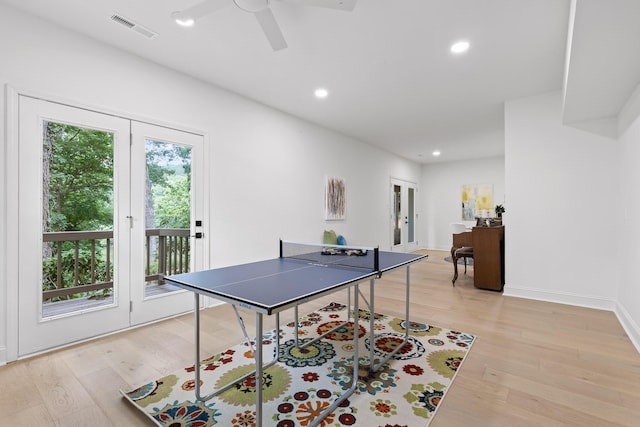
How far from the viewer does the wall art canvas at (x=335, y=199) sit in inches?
215

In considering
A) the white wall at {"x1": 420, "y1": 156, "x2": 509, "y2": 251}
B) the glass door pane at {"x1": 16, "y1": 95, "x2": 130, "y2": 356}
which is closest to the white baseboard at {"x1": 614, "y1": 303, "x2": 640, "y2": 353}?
the glass door pane at {"x1": 16, "y1": 95, "x2": 130, "y2": 356}

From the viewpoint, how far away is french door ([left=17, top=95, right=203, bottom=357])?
2389 mm

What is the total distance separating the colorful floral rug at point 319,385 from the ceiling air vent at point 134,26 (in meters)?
2.80

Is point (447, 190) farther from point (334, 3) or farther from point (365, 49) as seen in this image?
point (334, 3)

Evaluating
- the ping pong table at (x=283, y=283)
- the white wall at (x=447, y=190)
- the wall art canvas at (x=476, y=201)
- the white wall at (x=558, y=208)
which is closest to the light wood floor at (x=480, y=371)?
the white wall at (x=558, y=208)

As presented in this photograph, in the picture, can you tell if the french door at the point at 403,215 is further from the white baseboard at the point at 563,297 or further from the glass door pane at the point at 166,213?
the glass door pane at the point at 166,213

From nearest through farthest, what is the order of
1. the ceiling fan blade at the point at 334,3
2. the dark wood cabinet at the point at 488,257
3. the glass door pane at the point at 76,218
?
the ceiling fan blade at the point at 334,3, the glass door pane at the point at 76,218, the dark wood cabinet at the point at 488,257

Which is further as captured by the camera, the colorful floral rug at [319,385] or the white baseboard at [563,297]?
the white baseboard at [563,297]

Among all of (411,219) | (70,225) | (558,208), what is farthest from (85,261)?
(411,219)

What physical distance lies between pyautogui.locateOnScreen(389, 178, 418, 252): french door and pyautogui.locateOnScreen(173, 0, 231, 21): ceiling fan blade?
6.16 meters

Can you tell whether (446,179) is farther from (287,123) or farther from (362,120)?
(287,123)

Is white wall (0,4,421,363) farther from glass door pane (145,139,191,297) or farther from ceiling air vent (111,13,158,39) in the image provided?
ceiling air vent (111,13,158,39)

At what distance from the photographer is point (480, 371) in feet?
6.95

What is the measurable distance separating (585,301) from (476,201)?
5.15 metres
